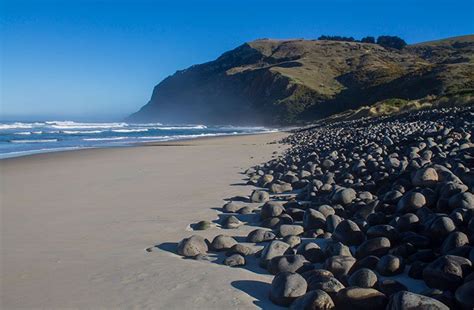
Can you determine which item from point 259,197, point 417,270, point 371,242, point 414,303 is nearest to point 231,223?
point 259,197

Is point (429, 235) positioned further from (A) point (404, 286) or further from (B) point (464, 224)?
(A) point (404, 286)

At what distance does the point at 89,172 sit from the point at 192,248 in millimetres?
7228

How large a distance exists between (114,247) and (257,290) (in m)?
1.60

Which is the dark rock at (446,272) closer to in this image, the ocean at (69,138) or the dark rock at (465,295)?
the dark rock at (465,295)

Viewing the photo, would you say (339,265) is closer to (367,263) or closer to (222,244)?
(367,263)

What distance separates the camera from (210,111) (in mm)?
86375

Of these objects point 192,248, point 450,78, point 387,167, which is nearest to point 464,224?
point 192,248

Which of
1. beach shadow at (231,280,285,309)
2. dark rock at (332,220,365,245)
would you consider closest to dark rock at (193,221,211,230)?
dark rock at (332,220,365,245)

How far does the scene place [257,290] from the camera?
2695 millimetres

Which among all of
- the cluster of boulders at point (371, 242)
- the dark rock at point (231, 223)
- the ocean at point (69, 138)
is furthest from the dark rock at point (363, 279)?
the ocean at point (69, 138)

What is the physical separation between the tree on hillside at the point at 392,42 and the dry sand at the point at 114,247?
113 m

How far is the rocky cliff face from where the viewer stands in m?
55.8

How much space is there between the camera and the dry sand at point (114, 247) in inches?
105

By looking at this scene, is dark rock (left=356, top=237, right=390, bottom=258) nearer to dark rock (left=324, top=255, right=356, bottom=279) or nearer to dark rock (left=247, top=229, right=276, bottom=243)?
dark rock (left=324, top=255, right=356, bottom=279)
